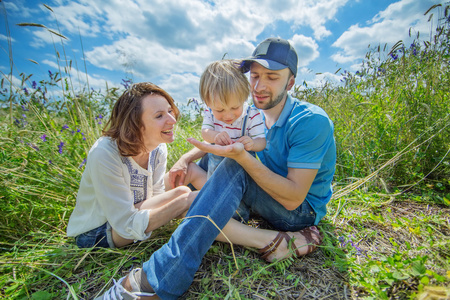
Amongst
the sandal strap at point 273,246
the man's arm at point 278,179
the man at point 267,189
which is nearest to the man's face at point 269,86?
the man at point 267,189

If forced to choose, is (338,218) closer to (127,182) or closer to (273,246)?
(273,246)

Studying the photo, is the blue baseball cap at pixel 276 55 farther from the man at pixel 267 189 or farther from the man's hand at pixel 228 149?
the man's hand at pixel 228 149

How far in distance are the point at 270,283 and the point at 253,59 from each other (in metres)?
1.67

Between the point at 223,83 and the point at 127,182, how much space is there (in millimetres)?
1112

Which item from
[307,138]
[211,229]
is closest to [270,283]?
[211,229]

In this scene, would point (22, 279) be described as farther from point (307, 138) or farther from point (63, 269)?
point (307, 138)

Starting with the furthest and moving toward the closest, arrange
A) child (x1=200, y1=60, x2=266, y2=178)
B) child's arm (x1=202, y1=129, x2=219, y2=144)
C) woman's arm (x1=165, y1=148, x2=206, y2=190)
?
woman's arm (x1=165, y1=148, x2=206, y2=190) → child's arm (x1=202, y1=129, x2=219, y2=144) → child (x1=200, y1=60, x2=266, y2=178)

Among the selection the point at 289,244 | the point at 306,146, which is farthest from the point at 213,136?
the point at 289,244

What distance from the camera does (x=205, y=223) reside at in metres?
1.43

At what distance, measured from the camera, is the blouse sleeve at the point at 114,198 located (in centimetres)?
162

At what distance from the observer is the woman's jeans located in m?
1.32

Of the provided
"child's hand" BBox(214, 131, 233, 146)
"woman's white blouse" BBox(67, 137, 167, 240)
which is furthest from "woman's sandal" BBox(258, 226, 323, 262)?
"woman's white blouse" BBox(67, 137, 167, 240)

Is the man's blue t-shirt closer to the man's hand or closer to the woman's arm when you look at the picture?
the man's hand

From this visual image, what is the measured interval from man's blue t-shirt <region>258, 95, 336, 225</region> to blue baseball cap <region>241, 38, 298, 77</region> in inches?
11.6
